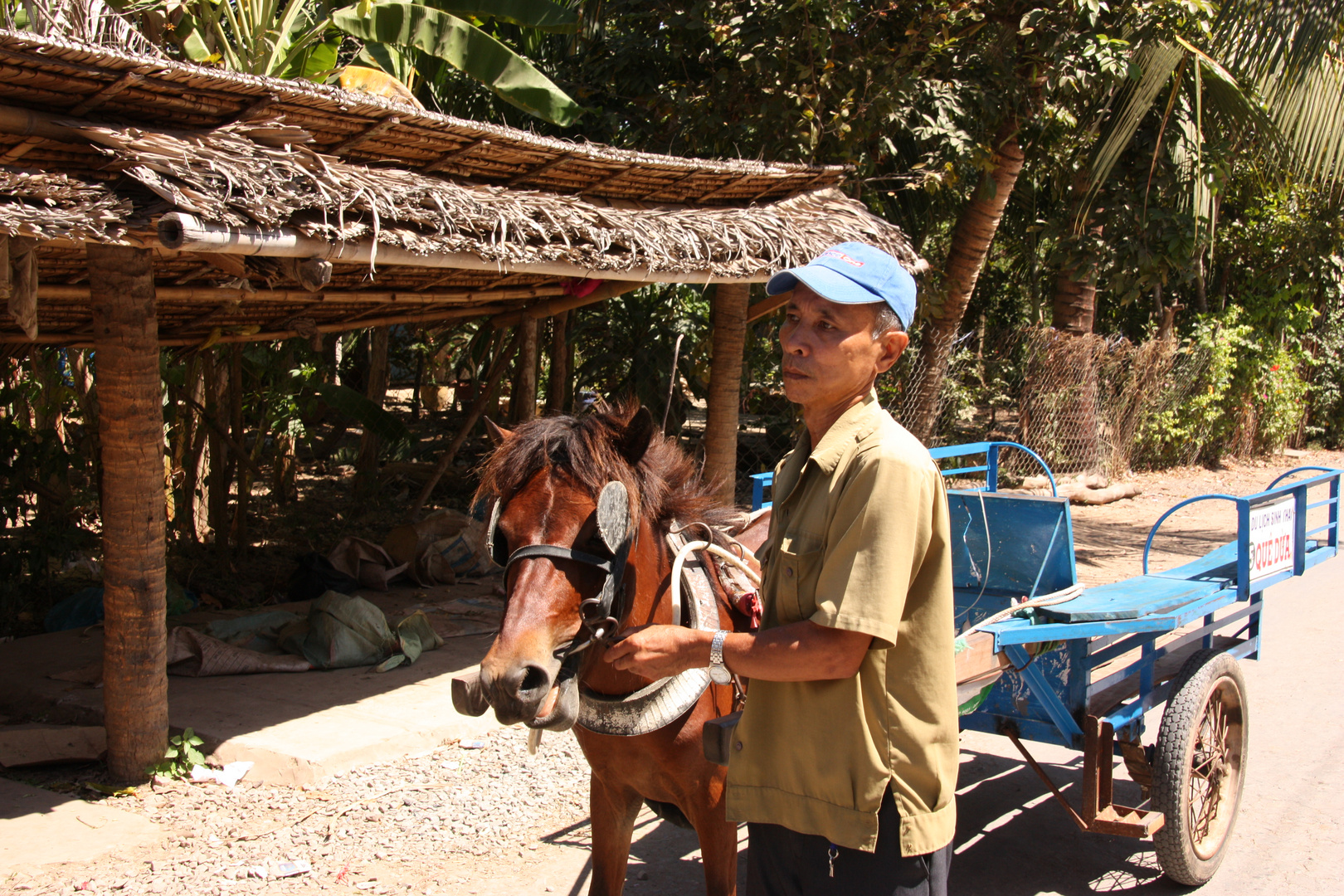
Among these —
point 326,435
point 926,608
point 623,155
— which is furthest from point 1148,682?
point 326,435

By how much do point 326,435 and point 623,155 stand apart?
10.2m

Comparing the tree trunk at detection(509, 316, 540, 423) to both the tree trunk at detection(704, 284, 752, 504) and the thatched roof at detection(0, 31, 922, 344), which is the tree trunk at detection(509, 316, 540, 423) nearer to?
the thatched roof at detection(0, 31, 922, 344)

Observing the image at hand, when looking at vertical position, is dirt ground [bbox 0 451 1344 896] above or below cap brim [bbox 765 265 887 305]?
below

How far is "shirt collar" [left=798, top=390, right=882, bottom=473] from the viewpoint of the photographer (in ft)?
5.82

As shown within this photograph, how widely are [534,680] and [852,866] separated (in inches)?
28.8

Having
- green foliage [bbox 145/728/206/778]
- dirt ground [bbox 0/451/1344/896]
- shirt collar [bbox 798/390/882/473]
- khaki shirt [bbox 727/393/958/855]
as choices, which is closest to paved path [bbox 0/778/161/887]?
dirt ground [bbox 0/451/1344/896]

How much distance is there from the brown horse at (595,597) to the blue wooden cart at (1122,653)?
34.6 inches

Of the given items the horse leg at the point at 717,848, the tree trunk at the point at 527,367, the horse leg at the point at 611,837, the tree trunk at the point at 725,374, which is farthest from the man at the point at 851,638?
the tree trunk at the point at 725,374

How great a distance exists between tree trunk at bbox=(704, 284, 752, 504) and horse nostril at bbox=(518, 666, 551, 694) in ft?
18.4

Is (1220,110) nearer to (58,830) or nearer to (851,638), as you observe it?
(851,638)

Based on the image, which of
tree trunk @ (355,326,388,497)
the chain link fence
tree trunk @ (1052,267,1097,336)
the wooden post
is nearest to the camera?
the wooden post

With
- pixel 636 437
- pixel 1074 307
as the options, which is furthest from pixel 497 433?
pixel 1074 307

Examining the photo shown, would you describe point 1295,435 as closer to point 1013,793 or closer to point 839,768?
point 1013,793

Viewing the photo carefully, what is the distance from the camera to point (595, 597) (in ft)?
7.11
